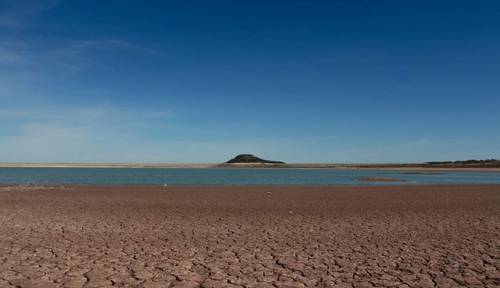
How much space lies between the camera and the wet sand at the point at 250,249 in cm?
737

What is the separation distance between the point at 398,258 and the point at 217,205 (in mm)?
12092

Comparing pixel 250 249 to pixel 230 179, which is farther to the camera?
pixel 230 179

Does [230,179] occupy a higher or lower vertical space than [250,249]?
higher

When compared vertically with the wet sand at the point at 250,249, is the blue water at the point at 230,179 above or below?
above

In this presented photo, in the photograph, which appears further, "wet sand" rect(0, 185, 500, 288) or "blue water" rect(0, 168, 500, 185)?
"blue water" rect(0, 168, 500, 185)

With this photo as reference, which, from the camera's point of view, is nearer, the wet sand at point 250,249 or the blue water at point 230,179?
the wet sand at point 250,249

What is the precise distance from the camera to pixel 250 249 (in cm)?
972

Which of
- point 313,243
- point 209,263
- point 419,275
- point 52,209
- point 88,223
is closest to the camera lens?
point 419,275

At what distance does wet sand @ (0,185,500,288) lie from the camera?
7.37 meters

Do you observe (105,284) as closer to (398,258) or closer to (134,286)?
(134,286)

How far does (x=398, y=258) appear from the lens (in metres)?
8.80

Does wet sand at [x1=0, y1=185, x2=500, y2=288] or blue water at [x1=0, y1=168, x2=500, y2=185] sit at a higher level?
blue water at [x1=0, y1=168, x2=500, y2=185]

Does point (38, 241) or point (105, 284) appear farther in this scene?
point (38, 241)

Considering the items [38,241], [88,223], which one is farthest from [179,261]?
[88,223]
